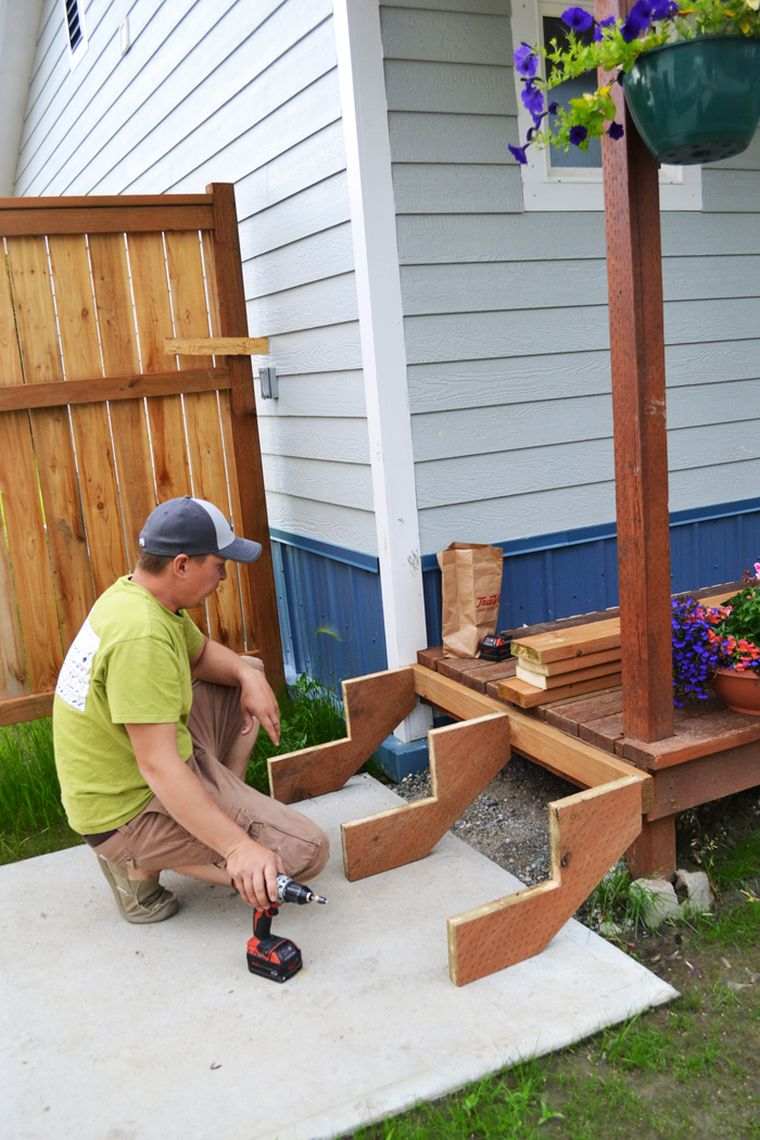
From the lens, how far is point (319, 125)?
3.91m

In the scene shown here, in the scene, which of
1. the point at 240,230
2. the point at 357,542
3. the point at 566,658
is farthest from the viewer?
the point at 240,230

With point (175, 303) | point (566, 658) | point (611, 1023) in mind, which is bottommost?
point (611, 1023)

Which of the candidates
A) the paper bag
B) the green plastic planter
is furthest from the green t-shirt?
the green plastic planter

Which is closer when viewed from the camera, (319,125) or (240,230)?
(319,125)

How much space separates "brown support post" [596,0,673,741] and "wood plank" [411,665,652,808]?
14 cm

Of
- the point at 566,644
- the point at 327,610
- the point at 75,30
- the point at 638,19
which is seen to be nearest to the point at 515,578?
the point at 566,644

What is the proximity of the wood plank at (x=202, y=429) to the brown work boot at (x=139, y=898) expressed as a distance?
152cm

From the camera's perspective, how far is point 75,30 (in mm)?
7770

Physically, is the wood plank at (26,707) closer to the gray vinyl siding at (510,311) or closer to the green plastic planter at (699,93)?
the gray vinyl siding at (510,311)

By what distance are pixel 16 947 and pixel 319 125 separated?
310 centimetres

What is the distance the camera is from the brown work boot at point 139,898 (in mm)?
3041

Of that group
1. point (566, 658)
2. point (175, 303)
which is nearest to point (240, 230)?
point (175, 303)

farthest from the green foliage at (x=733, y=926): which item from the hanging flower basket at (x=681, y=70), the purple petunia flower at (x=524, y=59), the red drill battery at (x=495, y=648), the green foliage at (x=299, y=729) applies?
the purple petunia flower at (x=524, y=59)

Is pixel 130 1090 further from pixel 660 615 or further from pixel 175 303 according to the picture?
pixel 175 303
